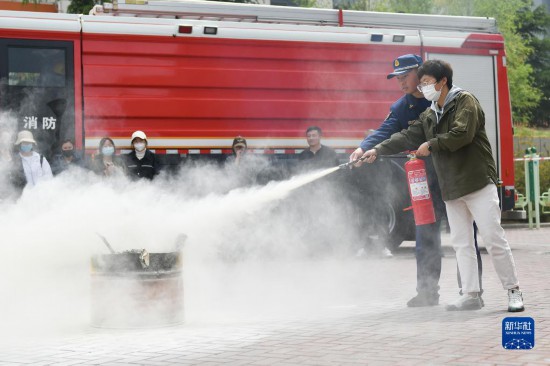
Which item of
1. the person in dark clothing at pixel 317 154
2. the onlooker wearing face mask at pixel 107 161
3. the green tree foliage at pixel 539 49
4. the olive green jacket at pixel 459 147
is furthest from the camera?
the green tree foliage at pixel 539 49

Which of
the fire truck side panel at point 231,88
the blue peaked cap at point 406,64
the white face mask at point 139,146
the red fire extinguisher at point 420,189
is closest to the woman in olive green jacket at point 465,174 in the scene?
the red fire extinguisher at point 420,189

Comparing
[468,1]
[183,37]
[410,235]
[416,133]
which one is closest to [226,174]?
[183,37]

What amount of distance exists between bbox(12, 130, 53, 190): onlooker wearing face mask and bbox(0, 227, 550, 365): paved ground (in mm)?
2656

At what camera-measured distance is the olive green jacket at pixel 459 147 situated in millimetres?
7488

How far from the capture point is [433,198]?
833 centimetres

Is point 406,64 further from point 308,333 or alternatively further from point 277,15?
point 277,15

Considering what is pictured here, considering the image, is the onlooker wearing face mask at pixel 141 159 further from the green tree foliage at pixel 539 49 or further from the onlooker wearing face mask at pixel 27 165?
the green tree foliage at pixel 539 49

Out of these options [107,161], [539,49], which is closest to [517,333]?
[107,161]

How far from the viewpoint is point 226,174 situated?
13.2 m

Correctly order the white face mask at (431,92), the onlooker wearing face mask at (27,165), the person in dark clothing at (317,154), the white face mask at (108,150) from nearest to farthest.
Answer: the white face mask at (431,92) < the onlooker wearing face mask at (27,165) < the white face mask at (108,150) < the person in dark clothing at (317,154)

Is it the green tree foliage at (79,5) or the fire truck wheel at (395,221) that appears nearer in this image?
the fire truck wheel at (395,221)

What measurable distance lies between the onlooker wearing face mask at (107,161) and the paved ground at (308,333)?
2.45 m

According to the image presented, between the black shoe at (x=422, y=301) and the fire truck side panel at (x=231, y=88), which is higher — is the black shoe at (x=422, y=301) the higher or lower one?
the lower one

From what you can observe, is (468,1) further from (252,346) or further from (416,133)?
(252,346)
